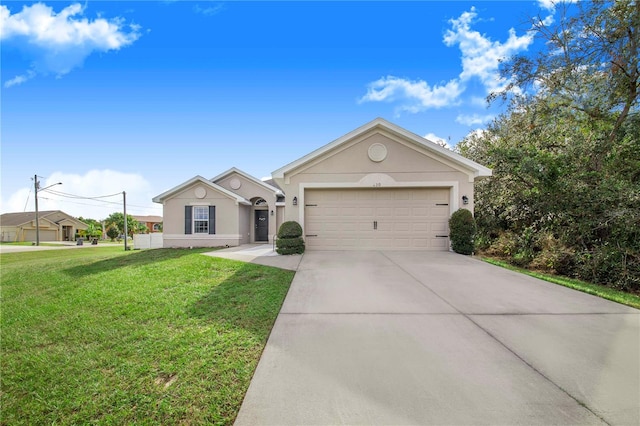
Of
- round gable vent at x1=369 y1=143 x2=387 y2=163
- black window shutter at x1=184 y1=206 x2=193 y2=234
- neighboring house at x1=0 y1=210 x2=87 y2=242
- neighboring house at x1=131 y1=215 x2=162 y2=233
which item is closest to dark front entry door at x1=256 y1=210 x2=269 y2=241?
black window shutter at x1=184 y1=206 x2=193 y2=234

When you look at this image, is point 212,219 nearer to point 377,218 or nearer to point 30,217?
point 377,218

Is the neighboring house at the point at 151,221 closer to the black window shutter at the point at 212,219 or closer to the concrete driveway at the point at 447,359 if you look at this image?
the black window shutter at the point at 212,219

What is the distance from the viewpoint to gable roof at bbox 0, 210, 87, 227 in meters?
35.7

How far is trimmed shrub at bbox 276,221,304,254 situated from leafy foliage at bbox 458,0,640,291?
6.75 meters

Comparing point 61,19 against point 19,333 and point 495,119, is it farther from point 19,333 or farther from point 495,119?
point 495,119

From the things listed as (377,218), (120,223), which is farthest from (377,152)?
(120,223)

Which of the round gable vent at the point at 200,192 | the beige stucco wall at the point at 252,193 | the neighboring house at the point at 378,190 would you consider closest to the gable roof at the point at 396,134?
the neighboring house at the point at 378,190

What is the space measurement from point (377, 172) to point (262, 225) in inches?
384

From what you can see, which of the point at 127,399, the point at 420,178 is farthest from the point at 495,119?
the point at 127,399

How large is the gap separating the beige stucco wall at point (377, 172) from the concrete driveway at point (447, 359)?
5177mm

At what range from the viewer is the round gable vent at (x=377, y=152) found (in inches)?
379

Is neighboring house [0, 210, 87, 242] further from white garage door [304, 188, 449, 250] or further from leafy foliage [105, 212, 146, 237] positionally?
white garage door [304, 188, 449, 250]

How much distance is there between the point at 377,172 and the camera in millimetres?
9656

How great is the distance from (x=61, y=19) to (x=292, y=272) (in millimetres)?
9432
